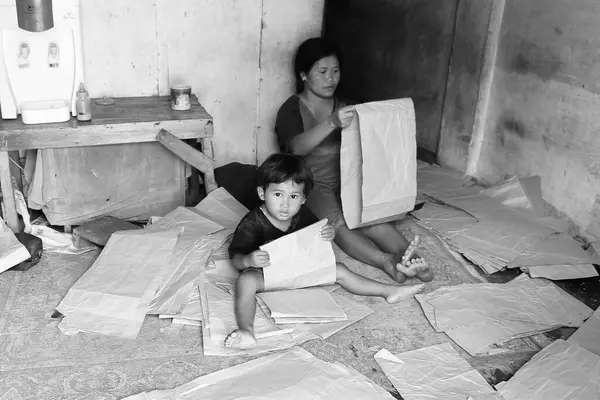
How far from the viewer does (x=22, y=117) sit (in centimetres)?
253

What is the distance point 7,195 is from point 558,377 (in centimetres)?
233

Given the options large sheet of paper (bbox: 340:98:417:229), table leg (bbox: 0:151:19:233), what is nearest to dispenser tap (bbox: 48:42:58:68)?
table leg (bbox: 0:151:19:233)

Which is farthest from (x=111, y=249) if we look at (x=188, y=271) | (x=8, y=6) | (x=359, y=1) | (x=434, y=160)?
(x=359, y=1)

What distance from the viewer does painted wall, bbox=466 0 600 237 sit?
2.77 meters

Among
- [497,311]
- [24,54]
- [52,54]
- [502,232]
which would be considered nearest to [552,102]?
[502,232]

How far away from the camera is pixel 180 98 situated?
2756 millimetres

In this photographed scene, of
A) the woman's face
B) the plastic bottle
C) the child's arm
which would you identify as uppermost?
→ the woman's face

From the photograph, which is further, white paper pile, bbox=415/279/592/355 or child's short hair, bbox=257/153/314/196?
child's short hair, bbox=257/153/314/196

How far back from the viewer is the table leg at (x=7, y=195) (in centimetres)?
260

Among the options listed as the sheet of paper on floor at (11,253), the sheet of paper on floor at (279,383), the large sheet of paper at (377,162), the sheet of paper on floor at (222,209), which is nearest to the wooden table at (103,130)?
the sheet of paper on floor at (11,253)

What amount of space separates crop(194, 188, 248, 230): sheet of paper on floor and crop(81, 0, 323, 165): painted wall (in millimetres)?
395

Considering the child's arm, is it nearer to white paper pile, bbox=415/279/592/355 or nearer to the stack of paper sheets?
white paper pile, bbox=415/279/592/355

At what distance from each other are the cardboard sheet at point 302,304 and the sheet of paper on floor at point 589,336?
2.72 feet

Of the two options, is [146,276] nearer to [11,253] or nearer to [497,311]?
[11,253]
